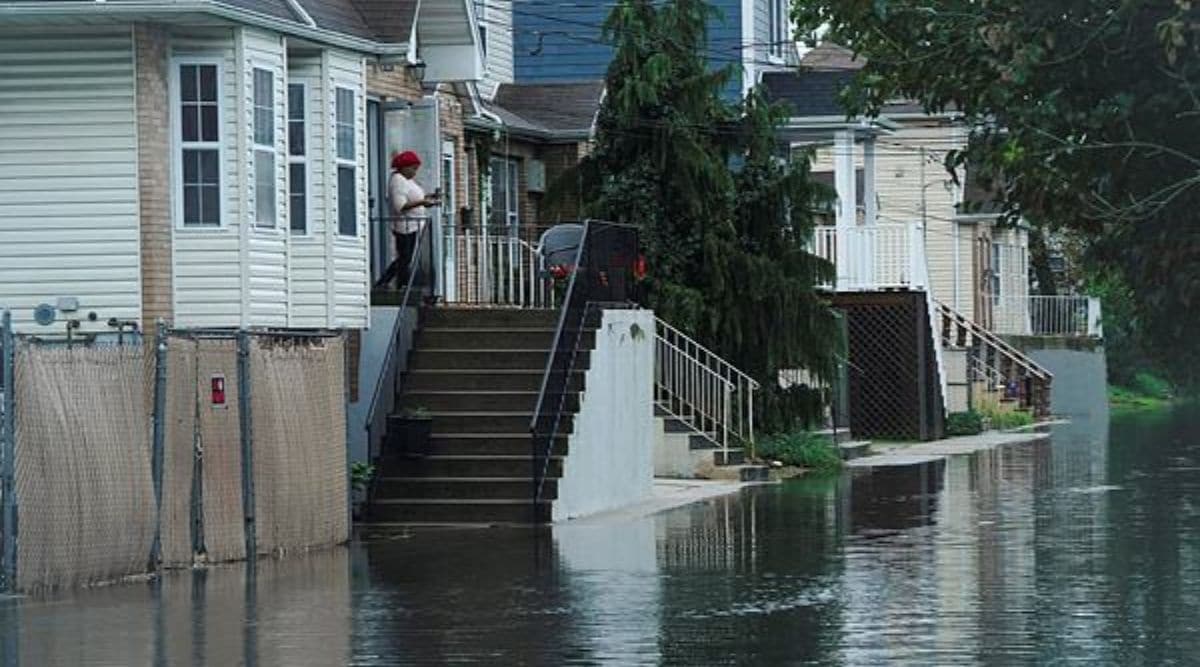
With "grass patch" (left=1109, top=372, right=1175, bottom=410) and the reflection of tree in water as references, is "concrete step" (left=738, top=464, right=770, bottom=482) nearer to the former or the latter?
the reflection of tree in water

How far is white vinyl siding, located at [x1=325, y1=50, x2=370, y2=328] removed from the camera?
26922 mm

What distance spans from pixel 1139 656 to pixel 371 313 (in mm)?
15015

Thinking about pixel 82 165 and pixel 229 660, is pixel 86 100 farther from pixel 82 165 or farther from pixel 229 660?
pixel 229 660

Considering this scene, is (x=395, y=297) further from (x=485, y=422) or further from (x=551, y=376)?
(x=551, y=376)

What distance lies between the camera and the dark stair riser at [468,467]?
26672 mm

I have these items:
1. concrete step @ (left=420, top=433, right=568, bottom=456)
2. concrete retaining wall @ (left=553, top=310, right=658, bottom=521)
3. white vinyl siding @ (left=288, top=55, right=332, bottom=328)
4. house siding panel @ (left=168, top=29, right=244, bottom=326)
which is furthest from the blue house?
house siding panel @ (left=168, top=29, right=244, bottom=326)

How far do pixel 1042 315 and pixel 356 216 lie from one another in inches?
1720

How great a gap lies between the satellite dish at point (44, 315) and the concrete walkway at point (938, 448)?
55.6ft

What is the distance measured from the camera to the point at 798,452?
37.1 metres

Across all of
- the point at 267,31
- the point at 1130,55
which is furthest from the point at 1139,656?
the point at 267,31

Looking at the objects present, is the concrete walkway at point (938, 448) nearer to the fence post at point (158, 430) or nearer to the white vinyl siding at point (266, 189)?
the white vinyl siding at point (266, 189)

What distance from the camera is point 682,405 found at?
34.9 metres

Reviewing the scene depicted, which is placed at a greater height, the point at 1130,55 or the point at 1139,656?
the point at 1130,55

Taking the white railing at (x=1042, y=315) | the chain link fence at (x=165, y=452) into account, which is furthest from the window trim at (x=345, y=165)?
the white railing at (x=1042, y=315)
